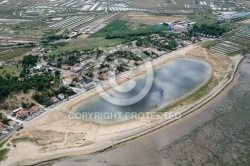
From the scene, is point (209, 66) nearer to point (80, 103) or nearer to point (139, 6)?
point (80, 103)

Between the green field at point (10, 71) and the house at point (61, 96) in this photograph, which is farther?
the green field at point (10, 71)

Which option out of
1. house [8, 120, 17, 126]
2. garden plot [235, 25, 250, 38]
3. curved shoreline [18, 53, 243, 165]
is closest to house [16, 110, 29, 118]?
house [8, 120, 17, 126]

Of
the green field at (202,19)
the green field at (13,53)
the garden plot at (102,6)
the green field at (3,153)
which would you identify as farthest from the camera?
the garden plot at (102,6)

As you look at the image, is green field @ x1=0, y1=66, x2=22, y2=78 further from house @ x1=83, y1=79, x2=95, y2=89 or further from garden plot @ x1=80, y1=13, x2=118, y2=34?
garden plot @ x1=80, y1=13, x2=118, y2=34

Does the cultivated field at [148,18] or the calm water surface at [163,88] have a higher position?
the cultivated field at [148,18]

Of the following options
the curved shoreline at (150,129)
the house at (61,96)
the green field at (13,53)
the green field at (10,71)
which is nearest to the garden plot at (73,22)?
the green field at (13,53)

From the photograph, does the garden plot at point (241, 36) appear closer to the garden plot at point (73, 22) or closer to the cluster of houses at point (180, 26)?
the cluster of houses at point (180, 26)

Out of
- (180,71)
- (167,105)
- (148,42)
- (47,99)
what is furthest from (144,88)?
(148,42)

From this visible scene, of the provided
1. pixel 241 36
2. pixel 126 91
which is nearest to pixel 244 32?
pixel 241 36

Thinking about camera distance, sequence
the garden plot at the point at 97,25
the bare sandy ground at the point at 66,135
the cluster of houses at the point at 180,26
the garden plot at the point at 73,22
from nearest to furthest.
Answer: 1. the bare sandy ground at the point at 66,135
2. the cluster of houses at the point at 180,26
3. the garden plot at the point at 97,25
4. the garden plot at the point at 73,22
